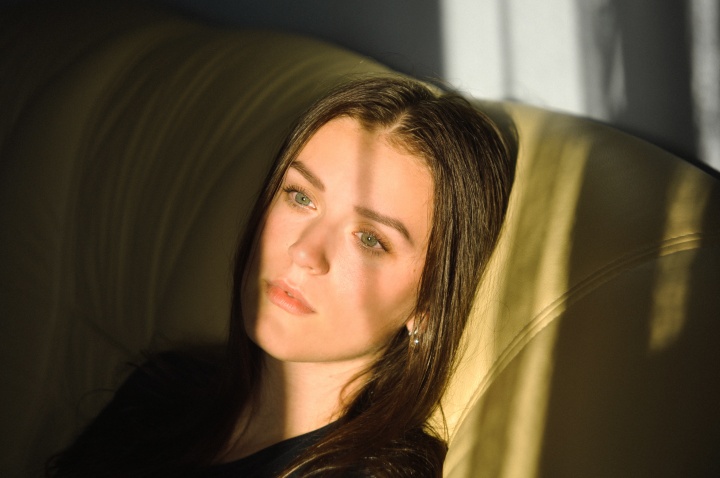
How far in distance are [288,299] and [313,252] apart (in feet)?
0.26

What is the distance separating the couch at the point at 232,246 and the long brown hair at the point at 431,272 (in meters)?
0.03

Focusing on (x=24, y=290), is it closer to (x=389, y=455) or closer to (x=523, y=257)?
(x=389, y=455)


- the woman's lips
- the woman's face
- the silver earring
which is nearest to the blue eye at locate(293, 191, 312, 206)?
the woman's face

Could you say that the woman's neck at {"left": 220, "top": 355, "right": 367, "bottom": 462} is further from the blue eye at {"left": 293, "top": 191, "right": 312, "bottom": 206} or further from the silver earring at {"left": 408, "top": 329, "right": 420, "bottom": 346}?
the blue eye at {"left": 293, "top": 191, "right": 312, "bottom": 206}

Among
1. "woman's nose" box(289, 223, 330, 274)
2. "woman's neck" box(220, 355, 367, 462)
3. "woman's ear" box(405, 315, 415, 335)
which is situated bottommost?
"woman's neck" box(220, 355, 367, 462)

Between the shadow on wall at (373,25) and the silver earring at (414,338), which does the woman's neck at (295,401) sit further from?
the shadow on wall at (373,25)

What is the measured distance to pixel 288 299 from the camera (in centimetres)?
91

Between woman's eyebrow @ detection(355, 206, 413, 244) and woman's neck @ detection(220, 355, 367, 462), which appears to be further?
woman's neck @ detection(220, 355, 367, 462)

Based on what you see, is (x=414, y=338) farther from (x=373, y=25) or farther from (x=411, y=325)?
(x=373, y=25)

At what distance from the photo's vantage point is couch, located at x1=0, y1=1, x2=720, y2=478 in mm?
680

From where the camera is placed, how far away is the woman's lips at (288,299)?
2.94 ft

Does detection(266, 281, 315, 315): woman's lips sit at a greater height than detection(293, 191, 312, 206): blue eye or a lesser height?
lesser

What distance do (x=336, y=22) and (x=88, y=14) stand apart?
0.59 metres

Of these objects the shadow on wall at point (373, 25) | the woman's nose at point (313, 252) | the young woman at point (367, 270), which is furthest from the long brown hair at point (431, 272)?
the shadow on wall at point (373, 25)
